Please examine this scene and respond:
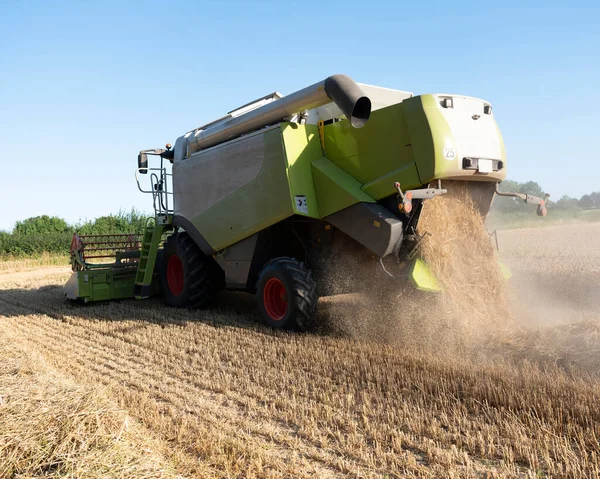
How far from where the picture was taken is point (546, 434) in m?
3.00

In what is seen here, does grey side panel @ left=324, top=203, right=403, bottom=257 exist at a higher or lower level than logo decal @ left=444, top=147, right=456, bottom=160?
lower

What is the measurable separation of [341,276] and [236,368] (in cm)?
182

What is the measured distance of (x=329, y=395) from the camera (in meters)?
3.81

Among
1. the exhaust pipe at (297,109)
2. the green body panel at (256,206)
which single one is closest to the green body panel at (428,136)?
the exhaust pipe at (297,109)

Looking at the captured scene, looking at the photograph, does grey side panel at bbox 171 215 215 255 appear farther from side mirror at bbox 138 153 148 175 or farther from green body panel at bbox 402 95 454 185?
green body panel at bbox 402 95 454 185

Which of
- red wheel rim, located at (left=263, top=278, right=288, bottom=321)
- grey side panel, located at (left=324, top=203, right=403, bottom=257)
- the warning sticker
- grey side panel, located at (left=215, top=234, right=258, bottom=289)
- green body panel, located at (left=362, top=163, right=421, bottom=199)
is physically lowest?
red wheel rim, located at (left=263, top=278, right=288, bottom=321)

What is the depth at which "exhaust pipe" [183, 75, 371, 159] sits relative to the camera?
203 inches

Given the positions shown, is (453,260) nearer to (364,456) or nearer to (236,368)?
(236,368)

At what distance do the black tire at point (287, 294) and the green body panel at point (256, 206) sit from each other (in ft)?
1.84

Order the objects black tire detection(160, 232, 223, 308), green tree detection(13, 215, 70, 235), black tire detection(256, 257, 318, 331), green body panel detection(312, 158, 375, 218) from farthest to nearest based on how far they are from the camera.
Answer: green tree detection(13, 215, 70, 235), black tire detection(160, 232, 223, 308), black tire detection(256, 257, 318, 331), green body panel detection(312, 158, 375, 218)

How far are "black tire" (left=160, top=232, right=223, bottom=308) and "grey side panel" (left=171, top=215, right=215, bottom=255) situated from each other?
19 cm

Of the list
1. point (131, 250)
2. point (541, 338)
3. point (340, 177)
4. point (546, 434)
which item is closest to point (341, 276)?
point (340, 177)

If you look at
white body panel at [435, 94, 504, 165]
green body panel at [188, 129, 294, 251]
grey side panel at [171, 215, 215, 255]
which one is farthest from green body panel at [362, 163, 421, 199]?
grey side panel at [171, 215, 215, 255]

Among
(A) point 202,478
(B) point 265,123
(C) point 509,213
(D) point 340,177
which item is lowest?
(A) point 202,478
